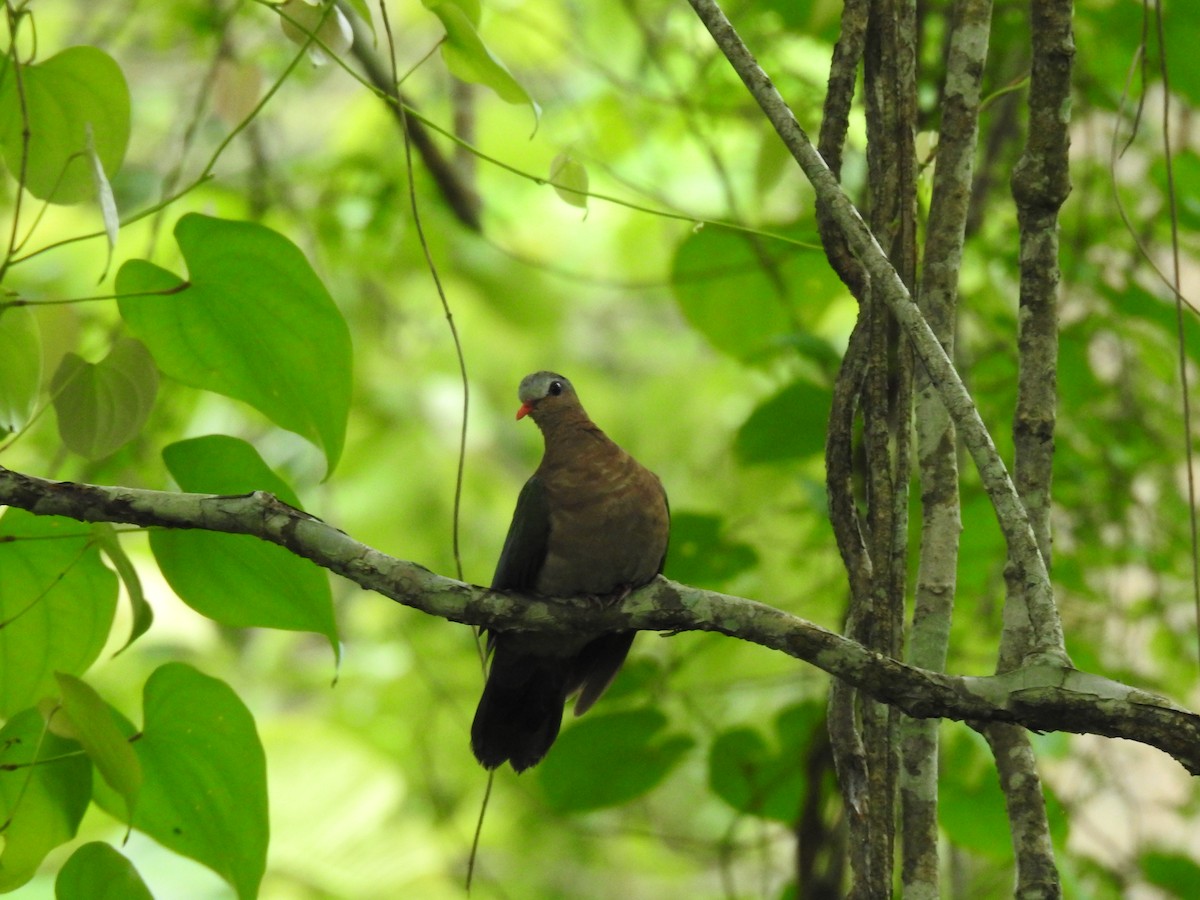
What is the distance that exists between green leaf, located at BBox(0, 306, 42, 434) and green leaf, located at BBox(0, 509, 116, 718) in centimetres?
15

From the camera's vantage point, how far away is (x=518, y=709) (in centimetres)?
255

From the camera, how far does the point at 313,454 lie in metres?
3.97

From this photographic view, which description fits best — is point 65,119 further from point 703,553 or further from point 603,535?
point 703,553

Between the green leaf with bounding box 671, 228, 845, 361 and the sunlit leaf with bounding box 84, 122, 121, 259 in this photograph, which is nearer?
the sunlit leaf with bounding box 84, 122, 121, 259

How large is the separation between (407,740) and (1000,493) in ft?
14.5

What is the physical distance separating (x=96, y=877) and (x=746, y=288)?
1947mm

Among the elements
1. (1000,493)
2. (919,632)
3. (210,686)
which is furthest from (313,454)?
(1000,493)

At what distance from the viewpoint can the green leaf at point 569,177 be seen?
1.81 meters

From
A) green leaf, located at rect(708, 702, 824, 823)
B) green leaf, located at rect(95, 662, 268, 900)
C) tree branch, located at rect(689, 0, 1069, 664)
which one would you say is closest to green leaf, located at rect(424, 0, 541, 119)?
tree branch, located at rect(689, 0, 1069, 664)

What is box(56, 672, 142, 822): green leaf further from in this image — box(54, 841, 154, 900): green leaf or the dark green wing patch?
the dark green wing patch

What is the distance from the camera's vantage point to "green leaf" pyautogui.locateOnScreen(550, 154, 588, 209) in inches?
71.4

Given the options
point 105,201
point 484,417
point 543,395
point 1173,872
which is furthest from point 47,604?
point 484,417

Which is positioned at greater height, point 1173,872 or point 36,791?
point 1173,872

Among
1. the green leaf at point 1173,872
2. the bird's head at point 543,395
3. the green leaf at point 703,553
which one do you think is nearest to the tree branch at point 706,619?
the green leaf at point 703,553
